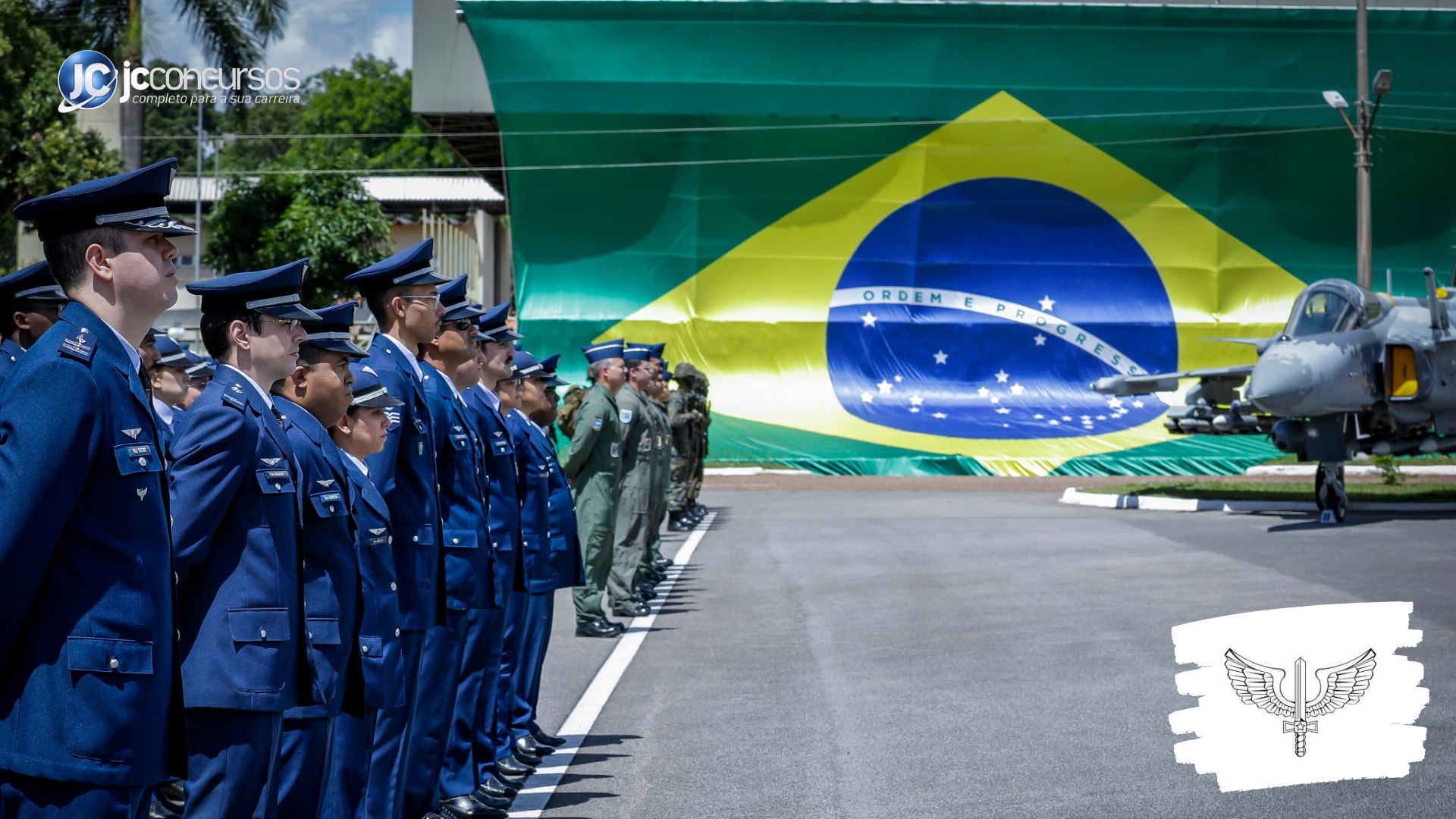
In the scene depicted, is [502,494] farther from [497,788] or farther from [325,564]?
[325,564]

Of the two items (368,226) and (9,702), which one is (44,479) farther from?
(368,226)

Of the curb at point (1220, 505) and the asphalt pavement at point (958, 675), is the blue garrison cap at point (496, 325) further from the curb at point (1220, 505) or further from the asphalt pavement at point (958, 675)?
the curb at point (1220, 505)

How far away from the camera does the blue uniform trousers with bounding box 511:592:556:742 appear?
801 centimetres

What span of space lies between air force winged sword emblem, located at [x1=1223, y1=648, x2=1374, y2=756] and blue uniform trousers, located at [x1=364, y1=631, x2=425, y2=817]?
3982mm

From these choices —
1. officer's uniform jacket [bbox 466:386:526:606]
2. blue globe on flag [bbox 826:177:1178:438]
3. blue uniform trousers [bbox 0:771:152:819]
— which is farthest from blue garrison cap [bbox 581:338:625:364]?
blue globe on flag [bbox 826:177:1178:438]

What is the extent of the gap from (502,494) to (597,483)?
4784 mm

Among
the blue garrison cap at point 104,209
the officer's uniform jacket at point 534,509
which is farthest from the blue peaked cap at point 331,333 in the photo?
the officer's uniform jacket at point 534,509

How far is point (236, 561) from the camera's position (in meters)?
4.31

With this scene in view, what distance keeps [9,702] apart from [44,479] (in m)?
0.47

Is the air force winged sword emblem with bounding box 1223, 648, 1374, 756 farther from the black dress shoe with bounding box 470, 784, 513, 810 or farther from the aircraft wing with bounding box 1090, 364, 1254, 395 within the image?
the aircraft wing with bounding box 1090, 364, 1254, 395

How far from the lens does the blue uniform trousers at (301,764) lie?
15.1 ft

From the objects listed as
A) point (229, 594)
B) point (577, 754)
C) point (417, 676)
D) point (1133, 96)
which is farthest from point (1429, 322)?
point (229, 594)

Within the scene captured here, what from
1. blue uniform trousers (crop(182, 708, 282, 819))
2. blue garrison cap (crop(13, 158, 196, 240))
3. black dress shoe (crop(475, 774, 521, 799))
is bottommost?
black dress shoe (crop(475, 774, 521, 799))

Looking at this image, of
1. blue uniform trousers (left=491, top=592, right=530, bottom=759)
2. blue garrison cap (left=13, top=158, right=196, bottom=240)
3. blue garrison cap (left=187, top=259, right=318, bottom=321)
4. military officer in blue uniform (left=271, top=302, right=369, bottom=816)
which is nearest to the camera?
blue garrison cap (left=13, top=158, right=196, bottom=240)
